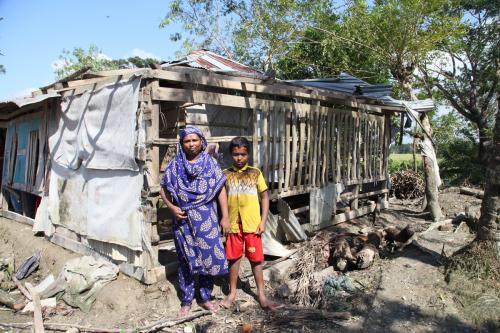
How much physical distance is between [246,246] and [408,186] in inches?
367

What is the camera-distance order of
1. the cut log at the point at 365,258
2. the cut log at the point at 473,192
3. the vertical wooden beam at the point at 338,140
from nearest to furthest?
the cut log at the point at 365,258, the vertical wooden beam at the point at 338,140, the cut log at the point at 473,192

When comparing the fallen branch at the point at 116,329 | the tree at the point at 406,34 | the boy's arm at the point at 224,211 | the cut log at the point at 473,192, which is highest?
the tree at the point at 406,34

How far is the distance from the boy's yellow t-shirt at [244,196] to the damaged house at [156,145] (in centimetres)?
86

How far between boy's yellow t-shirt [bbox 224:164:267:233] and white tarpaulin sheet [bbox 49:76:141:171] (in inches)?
44.3

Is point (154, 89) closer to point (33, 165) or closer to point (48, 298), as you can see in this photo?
point (48, 298)

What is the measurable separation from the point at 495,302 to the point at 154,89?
394cm

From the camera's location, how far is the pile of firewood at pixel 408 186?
38.5 ft

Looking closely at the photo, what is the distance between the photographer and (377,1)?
34.6ft

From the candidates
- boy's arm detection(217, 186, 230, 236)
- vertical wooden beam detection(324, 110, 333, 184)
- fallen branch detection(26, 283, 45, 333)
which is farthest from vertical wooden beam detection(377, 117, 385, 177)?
fallen branch detection(26, 283, 45, 333)

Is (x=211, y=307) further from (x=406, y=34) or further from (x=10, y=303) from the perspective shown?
(x=406, y=34)

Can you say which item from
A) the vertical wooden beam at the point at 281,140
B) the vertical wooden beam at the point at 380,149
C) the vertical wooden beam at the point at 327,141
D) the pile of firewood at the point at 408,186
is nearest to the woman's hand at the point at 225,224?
the vertical wooden beam at the point at 281,140

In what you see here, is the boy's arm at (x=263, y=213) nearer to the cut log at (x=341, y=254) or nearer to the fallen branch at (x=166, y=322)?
the fallen branch at (x=166, y=322)

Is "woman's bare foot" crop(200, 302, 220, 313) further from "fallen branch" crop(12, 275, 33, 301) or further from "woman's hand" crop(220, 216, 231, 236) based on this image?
"fallen branch" crop(12, 275, 33, 301)

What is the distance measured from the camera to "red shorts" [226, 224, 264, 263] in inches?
153
